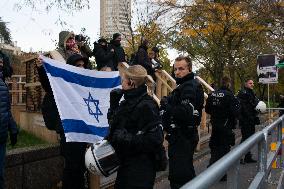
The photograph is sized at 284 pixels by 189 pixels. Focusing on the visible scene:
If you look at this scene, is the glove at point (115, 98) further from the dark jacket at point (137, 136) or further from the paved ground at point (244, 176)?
the paved ground at point (244, 176)

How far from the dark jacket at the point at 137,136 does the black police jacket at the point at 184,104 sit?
1.26m

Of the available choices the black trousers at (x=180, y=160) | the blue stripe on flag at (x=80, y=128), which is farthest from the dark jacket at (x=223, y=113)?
the blue stripe on flag at (x=80, y=128)

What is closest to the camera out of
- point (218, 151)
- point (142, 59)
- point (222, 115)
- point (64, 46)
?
point (64, 46)

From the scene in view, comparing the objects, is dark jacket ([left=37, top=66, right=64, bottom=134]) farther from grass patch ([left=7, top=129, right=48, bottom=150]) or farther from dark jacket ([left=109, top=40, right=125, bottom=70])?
dark jacket ([left=109, top=40, right=125, bottom=70])

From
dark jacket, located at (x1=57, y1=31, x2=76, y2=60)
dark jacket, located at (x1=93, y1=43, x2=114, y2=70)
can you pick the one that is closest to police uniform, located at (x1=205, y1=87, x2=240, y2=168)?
dark jacket, located at (x1=93, y1=43, x2=114, y2=70)

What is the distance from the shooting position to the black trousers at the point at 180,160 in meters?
Answer: 5.32

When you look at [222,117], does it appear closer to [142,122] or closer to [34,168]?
[34,168]

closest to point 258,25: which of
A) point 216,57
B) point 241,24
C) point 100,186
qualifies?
point 241,24

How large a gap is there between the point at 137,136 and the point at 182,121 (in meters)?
1.52

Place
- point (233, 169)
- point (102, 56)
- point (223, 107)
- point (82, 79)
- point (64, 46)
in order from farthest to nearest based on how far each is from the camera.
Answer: point (102, 56), point (223, 107), point (64, 46), point (82, 79), point (233, 169)

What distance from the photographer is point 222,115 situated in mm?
8117

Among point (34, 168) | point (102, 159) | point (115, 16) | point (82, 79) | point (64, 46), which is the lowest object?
point (34, 168)

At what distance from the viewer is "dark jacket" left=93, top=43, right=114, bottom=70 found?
8945 mm

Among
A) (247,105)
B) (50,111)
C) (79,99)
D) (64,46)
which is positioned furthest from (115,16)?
(50,111)
